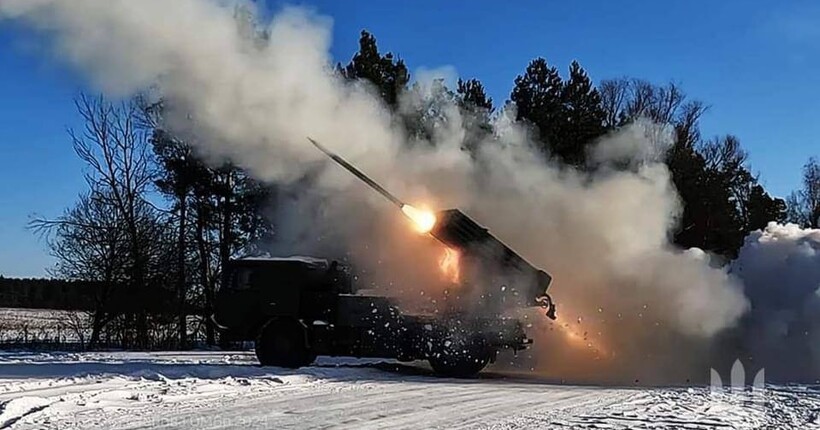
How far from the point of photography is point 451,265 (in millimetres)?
21500

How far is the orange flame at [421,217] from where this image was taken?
2178 cm

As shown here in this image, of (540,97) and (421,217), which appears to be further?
(540,97)

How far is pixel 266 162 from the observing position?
22969 millimetres

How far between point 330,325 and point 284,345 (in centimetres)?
109

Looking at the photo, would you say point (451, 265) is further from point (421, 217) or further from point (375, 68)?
point (375, 68)

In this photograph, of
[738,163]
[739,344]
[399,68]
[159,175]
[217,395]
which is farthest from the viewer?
[738,163]

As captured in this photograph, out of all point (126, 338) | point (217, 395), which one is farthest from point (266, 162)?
point (126, 338)

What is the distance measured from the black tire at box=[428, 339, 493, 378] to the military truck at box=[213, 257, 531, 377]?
2 centimetres

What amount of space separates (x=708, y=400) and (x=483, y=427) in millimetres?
5029

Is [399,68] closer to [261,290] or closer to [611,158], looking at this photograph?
[611,158]

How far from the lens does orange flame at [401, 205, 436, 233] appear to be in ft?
71.5

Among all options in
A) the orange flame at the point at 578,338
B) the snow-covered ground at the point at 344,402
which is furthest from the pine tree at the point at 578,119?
the snow-covered ground at the point at 344,402

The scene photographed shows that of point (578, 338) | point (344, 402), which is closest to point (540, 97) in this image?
point (578, 338)
